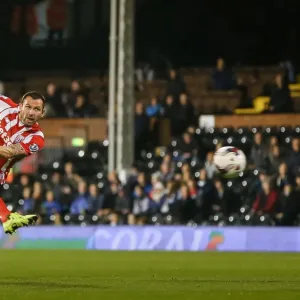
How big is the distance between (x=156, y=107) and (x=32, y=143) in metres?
12.2

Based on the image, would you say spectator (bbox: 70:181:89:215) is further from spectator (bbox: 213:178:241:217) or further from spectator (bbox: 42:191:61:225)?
spectator (bbox: 213:178:241:217)

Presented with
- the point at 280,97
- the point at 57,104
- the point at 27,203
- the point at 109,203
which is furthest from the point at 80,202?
the point at 280,97

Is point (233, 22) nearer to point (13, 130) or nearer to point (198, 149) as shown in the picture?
point (198, 149)

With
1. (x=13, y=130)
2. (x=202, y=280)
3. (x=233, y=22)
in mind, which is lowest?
(x=202, y=280)

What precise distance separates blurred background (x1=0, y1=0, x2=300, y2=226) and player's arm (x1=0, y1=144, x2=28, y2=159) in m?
9.53

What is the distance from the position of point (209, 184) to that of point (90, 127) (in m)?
5.13

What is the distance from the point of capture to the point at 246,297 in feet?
31.4

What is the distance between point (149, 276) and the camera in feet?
41.0

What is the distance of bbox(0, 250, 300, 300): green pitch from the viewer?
9.91 meters

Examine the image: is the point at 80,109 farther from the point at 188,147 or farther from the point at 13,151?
the point at 13,151

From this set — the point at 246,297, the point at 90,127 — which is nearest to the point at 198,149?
the point at 90,127

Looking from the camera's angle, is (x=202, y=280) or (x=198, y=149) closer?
(x=202, y=280)

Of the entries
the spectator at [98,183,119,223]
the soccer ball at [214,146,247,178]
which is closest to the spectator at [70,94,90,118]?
the spectator at [98,183,119,223]

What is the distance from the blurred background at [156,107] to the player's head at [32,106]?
31.1ft
